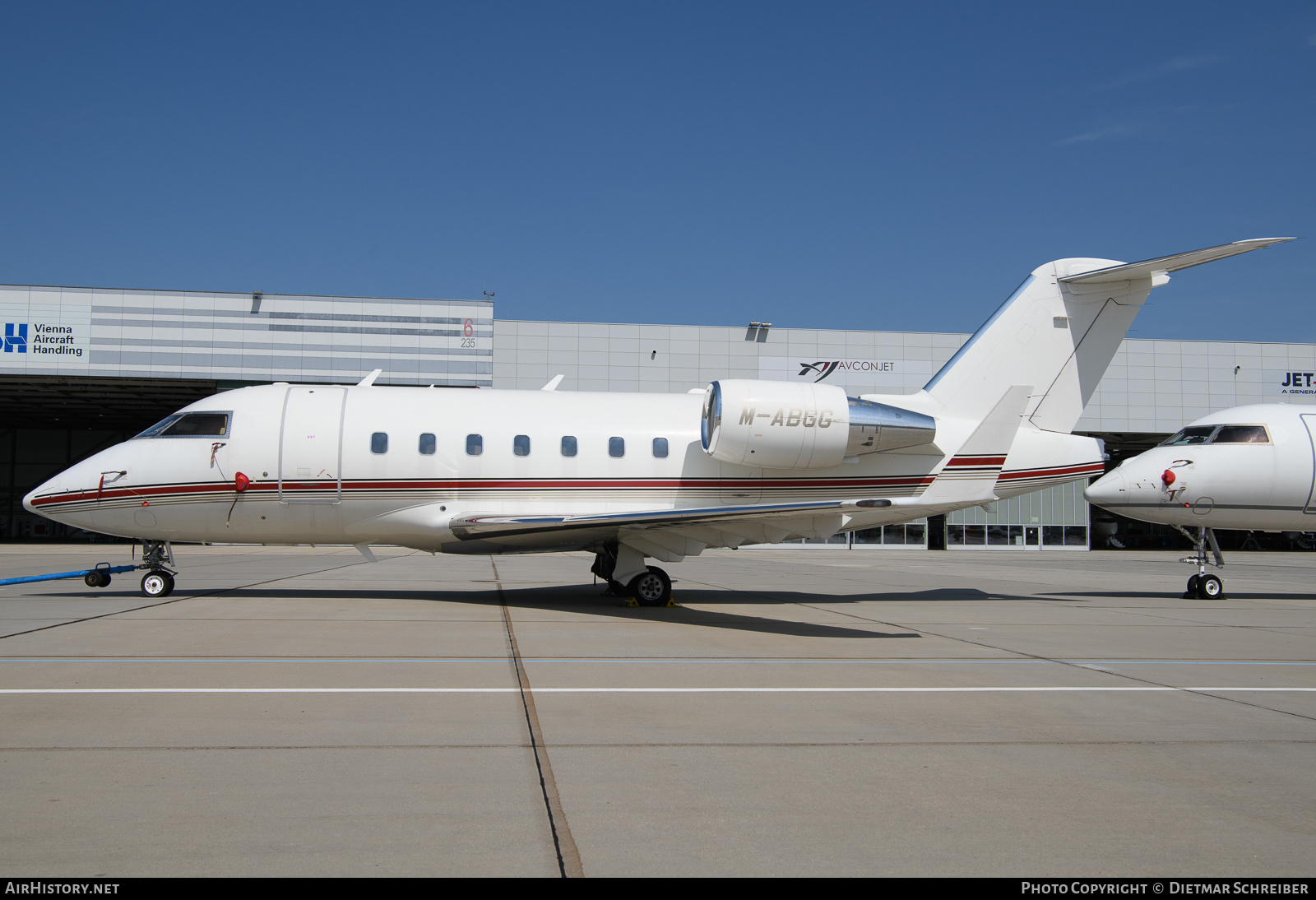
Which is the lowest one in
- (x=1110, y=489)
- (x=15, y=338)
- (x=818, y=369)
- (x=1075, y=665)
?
(x=1075, y=665)

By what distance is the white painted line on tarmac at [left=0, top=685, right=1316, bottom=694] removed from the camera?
6.85m

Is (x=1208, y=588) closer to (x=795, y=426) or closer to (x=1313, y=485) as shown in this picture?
(x=1313, y=485)

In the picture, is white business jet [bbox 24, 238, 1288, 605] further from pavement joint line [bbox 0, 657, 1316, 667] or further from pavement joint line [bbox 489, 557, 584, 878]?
pavement joint line [bbox 489, 557, 584, 878]

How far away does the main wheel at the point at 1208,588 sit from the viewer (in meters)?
17.8

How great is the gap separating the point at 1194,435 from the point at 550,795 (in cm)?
1829

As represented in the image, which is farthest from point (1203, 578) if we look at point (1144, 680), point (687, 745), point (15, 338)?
point (15, 338)

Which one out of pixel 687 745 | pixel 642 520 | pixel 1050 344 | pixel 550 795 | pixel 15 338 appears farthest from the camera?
pixel 15 338

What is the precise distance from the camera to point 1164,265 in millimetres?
14891

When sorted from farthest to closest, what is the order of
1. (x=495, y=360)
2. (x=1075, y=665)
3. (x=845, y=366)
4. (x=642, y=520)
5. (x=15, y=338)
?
(x=845, y=366) → (x=495, y=360) → (x=15, y=338) → (x=642, y=520) → (x=1075, y=665)

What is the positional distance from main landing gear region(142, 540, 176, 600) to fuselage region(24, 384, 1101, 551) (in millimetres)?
375

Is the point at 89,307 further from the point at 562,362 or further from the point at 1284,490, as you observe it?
the point at 1284,490

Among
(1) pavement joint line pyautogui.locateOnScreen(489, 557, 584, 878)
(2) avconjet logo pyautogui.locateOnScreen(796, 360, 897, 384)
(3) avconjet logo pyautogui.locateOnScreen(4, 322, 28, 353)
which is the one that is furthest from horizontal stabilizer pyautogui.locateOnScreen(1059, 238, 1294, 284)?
(3) avconjet logo pyautogui.locateOnScreen(4, 322, 28, 353)

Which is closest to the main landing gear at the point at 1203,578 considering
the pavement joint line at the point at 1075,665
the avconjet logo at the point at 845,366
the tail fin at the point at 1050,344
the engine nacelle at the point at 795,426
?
the tail fin at the point at 1050,344
